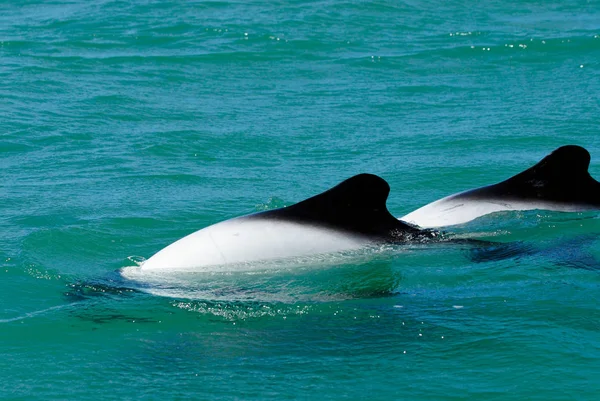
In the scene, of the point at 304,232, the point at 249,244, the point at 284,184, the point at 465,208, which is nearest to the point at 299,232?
the point at 304,232

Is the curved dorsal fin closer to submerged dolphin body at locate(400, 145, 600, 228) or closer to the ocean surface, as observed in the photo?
submerged dolphin body at locate(400, 145, 600, 228)

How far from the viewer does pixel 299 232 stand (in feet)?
31.1

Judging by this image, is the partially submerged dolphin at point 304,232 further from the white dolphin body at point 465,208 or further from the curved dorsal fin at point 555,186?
the curved dorsal fin at point 555,186

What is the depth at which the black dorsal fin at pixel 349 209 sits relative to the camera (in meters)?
9.39

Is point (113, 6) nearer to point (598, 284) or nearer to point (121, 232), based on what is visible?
point (121, 232)

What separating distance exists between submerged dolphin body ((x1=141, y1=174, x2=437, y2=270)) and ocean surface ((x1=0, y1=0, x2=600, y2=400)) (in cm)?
18

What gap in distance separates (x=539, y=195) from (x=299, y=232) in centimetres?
319

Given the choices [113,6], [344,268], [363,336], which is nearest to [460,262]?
[344,268]

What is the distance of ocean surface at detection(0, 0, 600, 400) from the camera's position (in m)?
7.80

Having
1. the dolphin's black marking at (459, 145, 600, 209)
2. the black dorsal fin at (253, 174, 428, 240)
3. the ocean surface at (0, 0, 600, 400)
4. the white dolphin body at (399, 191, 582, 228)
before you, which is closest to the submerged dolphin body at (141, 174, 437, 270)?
the black dorsal fin at (253, 174, 428, 240)

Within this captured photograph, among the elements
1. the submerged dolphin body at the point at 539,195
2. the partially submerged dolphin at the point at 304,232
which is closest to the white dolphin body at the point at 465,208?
the submerged dolphin body at the point at 539,195

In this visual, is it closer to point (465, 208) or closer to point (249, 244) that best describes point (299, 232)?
point (249, 244)

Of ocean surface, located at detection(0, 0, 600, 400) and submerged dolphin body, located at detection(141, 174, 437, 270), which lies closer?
ocean surface, located at detection(0, 0, 600, 400)

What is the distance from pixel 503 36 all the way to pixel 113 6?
1095 cm
